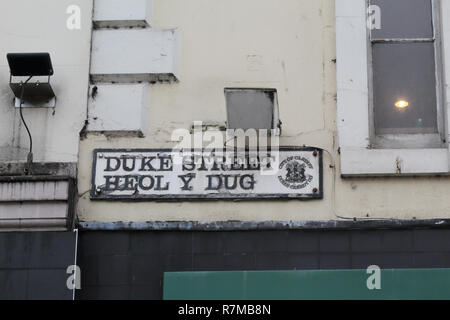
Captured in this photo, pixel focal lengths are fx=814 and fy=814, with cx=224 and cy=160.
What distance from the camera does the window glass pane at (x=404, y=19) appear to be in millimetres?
7176

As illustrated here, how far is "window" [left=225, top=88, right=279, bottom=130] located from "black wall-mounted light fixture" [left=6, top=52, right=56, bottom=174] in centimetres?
162

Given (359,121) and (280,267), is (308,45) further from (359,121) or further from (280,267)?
(280,267)

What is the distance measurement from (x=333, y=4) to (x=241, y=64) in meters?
0.98

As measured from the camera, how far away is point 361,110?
6875 mm

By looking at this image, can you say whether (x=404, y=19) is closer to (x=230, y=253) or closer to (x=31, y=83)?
(x=230, y=253)

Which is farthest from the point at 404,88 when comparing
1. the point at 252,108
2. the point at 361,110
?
the point at 252,108

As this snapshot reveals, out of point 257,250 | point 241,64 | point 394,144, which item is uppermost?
point 241,64

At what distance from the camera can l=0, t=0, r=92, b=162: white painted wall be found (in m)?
7.00

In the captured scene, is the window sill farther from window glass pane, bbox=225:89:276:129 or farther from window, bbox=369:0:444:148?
window glass pane, bbox=225:89:276:129

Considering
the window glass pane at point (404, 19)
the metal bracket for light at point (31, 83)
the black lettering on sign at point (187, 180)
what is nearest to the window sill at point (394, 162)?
the window glass pane at point (404, 19)

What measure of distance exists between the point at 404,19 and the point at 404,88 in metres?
0.64

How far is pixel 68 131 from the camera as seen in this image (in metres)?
7.02
